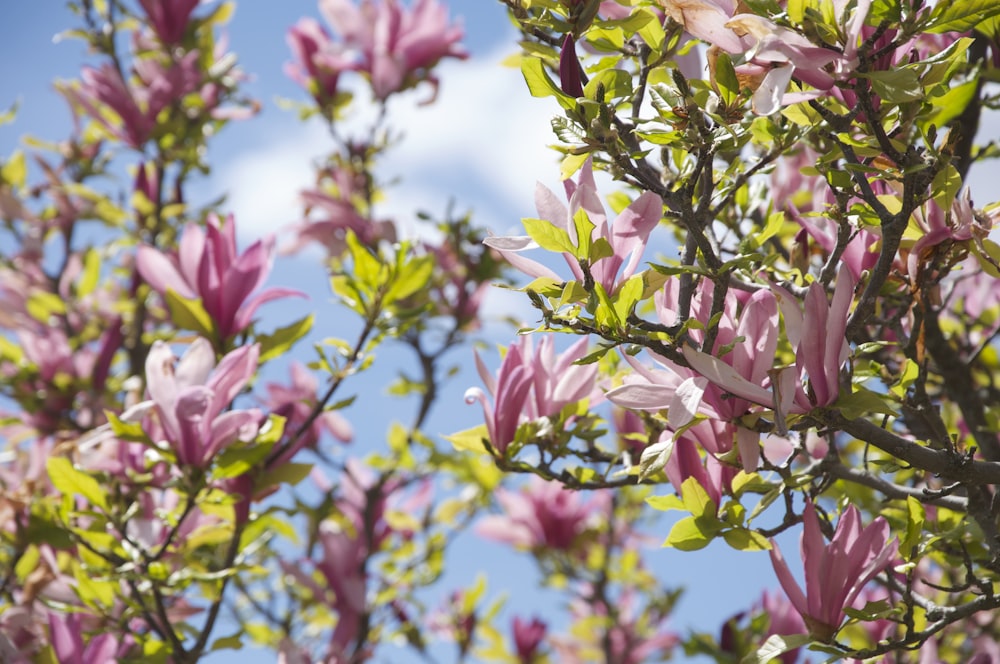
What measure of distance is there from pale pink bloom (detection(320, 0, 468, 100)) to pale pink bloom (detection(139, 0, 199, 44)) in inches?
17.6

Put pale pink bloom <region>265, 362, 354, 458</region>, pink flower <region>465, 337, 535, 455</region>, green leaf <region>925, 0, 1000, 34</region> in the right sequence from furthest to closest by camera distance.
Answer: pale pink bloom <region>265, 362, 354, 458</region>, pink flower <region>465, 337, 535, 455</region>, green leaf <region>925, 0, 1000, 34</region>

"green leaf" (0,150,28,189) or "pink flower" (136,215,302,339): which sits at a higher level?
"green leaf" (0,150,28,189)

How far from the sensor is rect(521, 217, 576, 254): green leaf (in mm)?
962

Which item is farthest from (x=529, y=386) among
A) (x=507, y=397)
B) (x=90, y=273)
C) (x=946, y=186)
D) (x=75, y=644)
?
(x=90, y=273)

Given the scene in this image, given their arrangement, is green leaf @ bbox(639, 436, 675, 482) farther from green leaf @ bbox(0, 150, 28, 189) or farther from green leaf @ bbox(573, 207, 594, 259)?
green leaf @ bbox(0, 150, 28, 189)

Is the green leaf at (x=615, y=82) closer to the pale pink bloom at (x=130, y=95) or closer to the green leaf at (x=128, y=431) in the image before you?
the green leaf at (x=128, y=431)

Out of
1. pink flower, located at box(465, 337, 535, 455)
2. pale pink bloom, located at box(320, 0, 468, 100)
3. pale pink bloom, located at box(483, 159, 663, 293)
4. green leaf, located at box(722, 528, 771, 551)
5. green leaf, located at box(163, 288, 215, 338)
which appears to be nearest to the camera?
pale pink bloom, located at box(483, 159, 663, 293)

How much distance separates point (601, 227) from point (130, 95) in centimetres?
206

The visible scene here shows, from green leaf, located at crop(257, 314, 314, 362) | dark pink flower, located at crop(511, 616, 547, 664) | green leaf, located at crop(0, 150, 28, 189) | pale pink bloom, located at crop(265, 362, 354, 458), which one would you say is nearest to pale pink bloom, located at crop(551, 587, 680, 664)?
dark pink flower, located at crop(511, 616, 547, 664)

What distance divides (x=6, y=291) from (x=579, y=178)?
7.91 ft

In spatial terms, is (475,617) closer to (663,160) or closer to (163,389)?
(163,389)

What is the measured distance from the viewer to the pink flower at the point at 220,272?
157 cm

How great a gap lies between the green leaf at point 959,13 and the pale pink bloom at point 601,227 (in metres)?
0.33

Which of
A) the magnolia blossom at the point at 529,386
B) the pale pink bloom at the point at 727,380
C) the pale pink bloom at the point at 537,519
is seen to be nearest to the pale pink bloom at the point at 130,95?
the pale pink bloom at the point at 537,519
